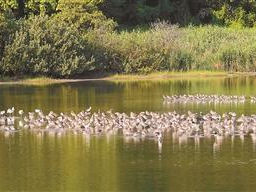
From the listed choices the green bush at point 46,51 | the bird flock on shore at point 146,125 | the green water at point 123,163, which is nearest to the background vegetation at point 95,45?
the green bush at point 46,51

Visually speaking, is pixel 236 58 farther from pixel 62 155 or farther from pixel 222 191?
pixel 222 191

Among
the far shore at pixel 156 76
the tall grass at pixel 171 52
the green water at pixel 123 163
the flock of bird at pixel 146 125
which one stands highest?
the tall grass at pixel 171 52

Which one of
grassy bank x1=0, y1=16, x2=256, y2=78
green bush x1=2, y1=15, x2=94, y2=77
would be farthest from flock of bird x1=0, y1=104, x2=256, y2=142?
grassy bank x1=0, y1=16, x2=256, y2=78

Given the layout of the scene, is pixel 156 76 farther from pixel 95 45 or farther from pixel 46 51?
pixel 46 51

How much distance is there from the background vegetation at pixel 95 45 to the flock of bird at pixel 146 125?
25.2m

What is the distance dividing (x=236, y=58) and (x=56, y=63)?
13583mm

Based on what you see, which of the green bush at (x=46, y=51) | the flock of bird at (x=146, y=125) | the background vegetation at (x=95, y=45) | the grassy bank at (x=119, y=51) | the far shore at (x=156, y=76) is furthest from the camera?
the far shore at (x=156, y=76)

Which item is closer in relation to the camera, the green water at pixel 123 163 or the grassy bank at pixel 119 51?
the green water at pixel 123 163

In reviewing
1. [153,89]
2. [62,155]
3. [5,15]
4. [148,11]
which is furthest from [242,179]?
[148,11]

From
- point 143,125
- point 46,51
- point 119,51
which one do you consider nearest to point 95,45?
point 119,51

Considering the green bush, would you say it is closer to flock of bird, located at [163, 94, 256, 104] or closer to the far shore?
the far shore

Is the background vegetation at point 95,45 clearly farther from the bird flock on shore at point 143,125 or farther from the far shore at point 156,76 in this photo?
the bird flock on shore at point 143,125

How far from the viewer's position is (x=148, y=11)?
77.0 meters

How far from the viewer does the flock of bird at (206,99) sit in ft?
128
